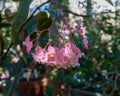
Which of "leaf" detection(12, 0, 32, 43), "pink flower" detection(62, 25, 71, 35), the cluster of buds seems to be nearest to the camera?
"leaf" detection(12, 0, 32, 43)

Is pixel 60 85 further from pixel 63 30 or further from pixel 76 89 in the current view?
pixel 63 30

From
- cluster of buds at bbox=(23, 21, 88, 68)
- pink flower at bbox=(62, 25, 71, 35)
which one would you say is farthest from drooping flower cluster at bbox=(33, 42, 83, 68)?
pink flower at bbox=(62, 25, 71, 35)

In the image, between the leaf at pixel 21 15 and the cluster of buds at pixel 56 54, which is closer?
the leaf at pixel 21 15

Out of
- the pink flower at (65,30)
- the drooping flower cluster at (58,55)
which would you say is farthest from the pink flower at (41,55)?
the pink flower at (65,30)

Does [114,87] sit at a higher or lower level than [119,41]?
lower

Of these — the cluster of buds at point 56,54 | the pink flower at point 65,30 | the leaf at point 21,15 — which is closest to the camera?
the leaf at point 21,15

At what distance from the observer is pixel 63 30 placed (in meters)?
1.07

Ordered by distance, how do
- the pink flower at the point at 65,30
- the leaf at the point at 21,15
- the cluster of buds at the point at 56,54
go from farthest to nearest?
the pink flower at the point at 65,30 → the cluster of buds at the point at 56,54 → the leaf at the point at 21,15

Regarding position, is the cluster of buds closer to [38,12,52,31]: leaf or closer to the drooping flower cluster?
the drooping flower cluster

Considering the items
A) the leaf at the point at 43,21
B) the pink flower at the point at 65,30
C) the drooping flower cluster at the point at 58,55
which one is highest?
the leaf at the point at 43,21

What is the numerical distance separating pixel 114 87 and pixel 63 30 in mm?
1652

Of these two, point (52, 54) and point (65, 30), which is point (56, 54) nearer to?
point (52, 54)

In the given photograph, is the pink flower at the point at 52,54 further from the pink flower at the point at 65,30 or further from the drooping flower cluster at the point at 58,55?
the pink flower at the point at 65,30

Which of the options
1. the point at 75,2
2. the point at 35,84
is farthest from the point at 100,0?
the point at 35,84
